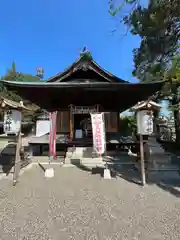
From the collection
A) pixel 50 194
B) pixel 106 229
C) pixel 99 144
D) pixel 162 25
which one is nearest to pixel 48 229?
pixel 106 229

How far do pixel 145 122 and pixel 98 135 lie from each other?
1704 mm

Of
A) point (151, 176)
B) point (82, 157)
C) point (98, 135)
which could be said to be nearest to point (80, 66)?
point (98, 135)

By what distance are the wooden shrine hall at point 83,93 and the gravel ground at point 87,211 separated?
13.4 feet

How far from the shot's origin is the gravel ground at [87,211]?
2.69m

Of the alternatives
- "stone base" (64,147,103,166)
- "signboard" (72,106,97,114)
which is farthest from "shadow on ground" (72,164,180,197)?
"signboard" (72,106,97,114)

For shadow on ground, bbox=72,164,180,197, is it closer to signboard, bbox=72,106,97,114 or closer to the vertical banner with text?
the vertical banner with text

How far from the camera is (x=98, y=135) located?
6.16m

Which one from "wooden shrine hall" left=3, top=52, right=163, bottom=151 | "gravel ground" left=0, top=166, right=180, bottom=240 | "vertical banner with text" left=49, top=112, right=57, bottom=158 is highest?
"wooden shrine hall" left=3, top=52, right=163, bottom=151

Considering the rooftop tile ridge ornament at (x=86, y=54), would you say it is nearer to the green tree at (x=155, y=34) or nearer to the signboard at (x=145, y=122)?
the green tree at (x=155, y=34)

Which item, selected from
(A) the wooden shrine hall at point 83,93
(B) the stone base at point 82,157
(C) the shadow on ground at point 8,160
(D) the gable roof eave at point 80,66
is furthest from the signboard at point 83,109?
(C) the shadow on ground at point 8,160

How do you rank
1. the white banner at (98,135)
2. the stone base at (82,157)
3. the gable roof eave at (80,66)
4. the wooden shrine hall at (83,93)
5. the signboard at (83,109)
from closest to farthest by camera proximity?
the white banner at (98,135)
the stone base at (82,157)
the wooden shrine hall at (83,93)
the signboard at (83,109)
the gable roof eave at (80,66)

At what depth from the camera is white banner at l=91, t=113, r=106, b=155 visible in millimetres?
6074

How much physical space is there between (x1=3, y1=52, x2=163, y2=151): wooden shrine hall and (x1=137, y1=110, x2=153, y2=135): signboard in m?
2.72

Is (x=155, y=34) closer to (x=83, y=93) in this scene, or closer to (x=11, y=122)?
(x=83, y=93)
